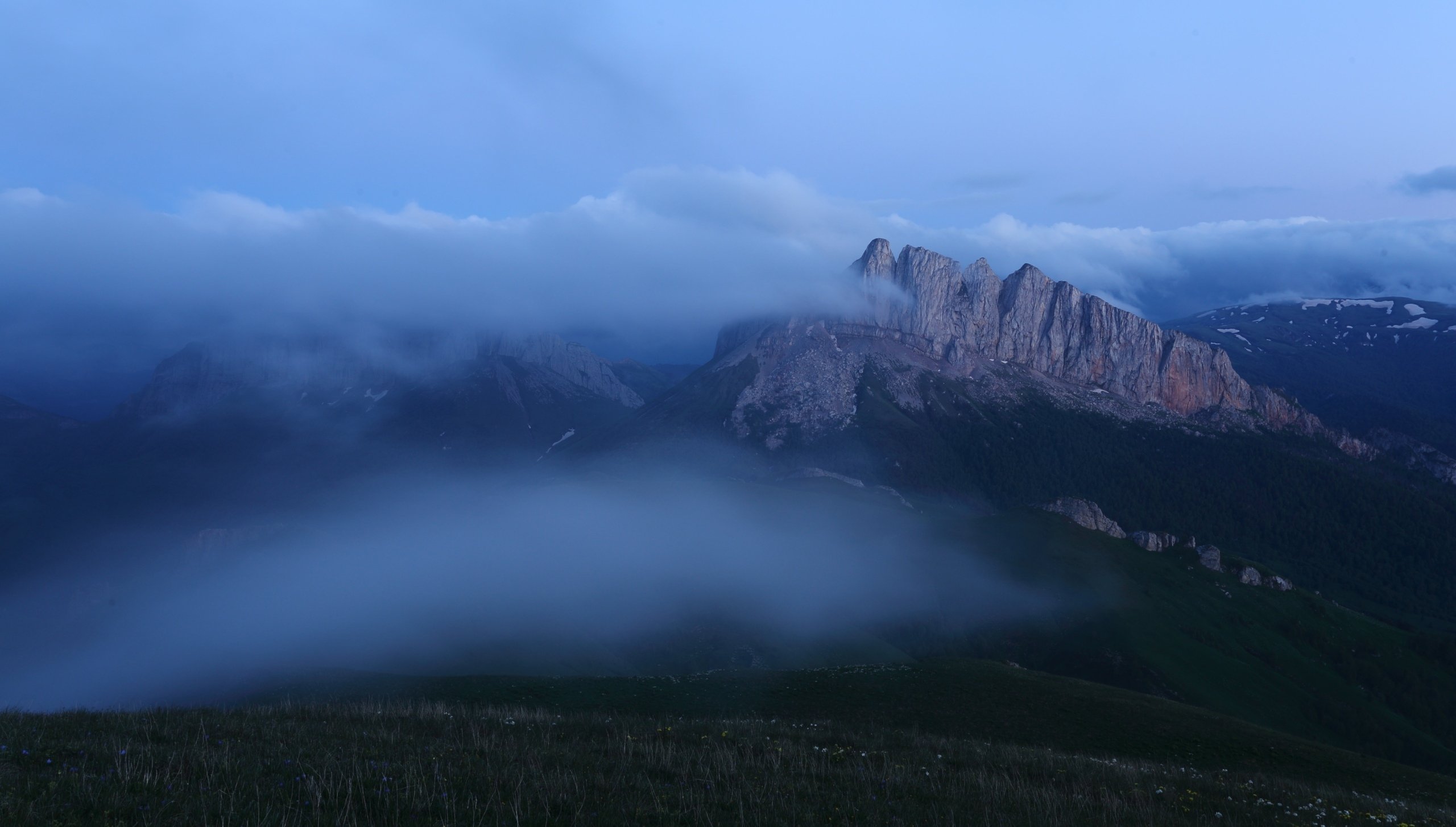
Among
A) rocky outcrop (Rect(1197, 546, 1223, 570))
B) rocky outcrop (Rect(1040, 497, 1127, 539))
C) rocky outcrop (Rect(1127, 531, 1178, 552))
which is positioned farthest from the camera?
rocky outcrop (Rect(1040, 497, 1127, 539))

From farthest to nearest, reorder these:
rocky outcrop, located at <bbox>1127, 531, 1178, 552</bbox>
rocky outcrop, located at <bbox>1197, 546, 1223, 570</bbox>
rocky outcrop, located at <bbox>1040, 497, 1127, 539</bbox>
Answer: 1. rocky outcrop, located at <bbox>1040, 497, 1127, 539</bbox>
2. rocky outcrop, located at <bbox>1127, 531, 1178, 552</bbox>
3. rocky outcrop, located at <bbox>1197, 546, 1223, 570</bbox>

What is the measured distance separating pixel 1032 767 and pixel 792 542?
12215 cm

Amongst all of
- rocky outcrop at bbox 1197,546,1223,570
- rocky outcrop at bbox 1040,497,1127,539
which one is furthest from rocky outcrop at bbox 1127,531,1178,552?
rocky outcrop at bbox 1197,546,1223,570

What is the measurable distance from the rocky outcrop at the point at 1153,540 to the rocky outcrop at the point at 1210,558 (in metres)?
6.51

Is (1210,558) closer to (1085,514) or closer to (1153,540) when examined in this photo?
(1153,540)

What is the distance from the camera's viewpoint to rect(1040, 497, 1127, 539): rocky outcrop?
182 metres

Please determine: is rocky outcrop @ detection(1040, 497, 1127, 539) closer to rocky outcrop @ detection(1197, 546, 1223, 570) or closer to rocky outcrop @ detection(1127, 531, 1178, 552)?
rocky outcrop @ detection(1127, 531, 1178, 552)

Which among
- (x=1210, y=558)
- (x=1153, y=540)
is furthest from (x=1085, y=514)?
(x=1210, y=558)

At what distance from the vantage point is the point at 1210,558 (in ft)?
565

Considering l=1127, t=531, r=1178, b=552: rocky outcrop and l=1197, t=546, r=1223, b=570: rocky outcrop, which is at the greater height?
l=1127, t=531, r=1178, b=552: rocky outcrop

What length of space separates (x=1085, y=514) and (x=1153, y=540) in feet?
52.0

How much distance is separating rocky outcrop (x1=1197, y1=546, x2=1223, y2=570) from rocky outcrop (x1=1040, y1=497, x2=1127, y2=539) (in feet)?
53.0

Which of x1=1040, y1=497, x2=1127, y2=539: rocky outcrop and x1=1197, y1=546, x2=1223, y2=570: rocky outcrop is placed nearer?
x1=1197, y1=546, x2=1223, y2=570: rocky outcrop

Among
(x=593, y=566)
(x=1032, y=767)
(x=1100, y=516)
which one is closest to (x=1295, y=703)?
(x=1100, y=516)
